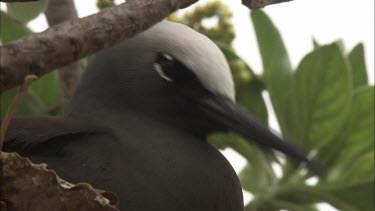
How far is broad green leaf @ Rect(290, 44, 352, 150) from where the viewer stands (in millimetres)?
1981

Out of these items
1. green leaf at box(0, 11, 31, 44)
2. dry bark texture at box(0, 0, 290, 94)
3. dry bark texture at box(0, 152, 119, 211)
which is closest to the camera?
dry bark texture at box(0, 0, 290, 94)

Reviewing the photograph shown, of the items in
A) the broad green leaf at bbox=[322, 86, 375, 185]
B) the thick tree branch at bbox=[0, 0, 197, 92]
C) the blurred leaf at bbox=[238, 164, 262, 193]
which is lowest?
the blurred leaf at bbox=[238, 164, 262, 193]

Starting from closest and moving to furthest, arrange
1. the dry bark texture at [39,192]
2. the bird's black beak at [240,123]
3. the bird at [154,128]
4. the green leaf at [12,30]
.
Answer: the dry bark texture at [39,192] → the bird at [154,128] → the bird's black beak at [240,123] → the green leaf at [12,30]

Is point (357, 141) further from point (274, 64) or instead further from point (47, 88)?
point (47, 88)

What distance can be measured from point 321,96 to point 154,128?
1.44 ft

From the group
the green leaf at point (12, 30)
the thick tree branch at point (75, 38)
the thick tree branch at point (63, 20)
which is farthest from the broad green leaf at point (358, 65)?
the thick tree branch at point (75, 38)

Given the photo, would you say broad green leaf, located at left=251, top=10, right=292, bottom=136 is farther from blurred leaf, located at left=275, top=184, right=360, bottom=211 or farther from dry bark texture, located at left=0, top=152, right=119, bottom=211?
dry bark texture, located at left=0, top=152, right=119, bottom=211

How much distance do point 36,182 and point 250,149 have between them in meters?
0.99

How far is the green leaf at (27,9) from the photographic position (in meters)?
1.77

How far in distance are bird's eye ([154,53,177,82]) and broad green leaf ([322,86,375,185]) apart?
0.42 metres

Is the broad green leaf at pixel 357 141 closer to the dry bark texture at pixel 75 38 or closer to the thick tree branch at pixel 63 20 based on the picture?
the thick tree branch at pixel 63 20

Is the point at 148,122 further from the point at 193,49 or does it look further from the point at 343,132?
the point at 343,132

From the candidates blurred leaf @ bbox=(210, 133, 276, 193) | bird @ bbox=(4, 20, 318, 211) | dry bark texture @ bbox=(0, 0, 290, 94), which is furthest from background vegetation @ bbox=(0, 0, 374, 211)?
dry bark texture @ bbox=(0, 0, 290, 94)

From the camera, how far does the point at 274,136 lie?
1.72 metres
